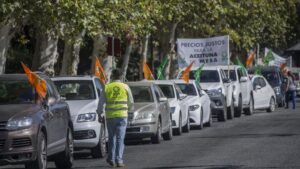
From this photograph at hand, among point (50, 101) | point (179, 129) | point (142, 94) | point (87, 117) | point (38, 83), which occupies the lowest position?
point (179, 129)

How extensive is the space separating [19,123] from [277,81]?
33.0 metres

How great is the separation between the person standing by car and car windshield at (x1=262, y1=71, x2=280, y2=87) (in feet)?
97.9

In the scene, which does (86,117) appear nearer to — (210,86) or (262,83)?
(210,86)

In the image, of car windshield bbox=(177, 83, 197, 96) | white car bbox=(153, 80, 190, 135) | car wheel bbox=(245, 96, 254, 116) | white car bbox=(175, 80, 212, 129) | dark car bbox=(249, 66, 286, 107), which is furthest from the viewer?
dark car bbox=(249, 66, 286, 107)

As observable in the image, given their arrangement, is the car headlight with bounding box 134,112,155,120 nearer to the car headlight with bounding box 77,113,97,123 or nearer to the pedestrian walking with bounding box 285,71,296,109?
the car headlight with bounding box 77,113,97,123

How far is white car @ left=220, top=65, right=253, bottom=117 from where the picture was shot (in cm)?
3903

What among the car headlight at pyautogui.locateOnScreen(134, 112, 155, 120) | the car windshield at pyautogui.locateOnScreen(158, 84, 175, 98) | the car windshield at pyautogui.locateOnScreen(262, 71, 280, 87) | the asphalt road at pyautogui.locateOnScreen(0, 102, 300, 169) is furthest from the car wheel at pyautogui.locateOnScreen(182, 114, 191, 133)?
the car windshield at pyautogui.locateOnScreen(262, 71, 280, 87)

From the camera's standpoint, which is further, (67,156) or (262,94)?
(262,94)

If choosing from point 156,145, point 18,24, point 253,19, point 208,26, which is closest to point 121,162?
point 156,145

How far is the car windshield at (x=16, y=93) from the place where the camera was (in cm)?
1783

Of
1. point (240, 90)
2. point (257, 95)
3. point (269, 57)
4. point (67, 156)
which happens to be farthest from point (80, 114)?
point (269, 57)

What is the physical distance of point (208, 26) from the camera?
5019 cm

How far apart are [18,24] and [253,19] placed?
1051 inches

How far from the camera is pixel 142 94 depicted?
26.1m
